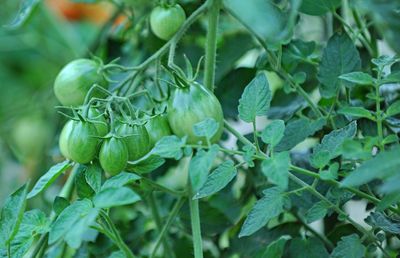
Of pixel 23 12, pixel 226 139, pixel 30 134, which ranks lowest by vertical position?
pixel 30 134

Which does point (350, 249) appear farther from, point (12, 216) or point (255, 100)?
point (12, 216)

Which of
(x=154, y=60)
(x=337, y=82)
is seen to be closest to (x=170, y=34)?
(x=154, y=60)

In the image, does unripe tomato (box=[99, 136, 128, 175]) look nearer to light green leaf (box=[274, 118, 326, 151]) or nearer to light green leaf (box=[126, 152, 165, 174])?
light green leaf (box=[126, 152, 165, 174])

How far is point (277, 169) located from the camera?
0.39 m

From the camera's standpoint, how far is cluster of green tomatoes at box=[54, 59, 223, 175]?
47 cm

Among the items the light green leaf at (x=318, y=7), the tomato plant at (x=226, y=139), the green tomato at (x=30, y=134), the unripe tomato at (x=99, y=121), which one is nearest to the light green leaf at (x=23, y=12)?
the tomato plant at (x=226, y=139)

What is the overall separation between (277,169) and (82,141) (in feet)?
0.48

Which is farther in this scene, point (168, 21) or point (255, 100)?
point (168, 21)

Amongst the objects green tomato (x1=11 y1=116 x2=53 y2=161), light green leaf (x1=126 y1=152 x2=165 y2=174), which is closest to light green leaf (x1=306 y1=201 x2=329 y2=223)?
light green leaf (x1=126 y1=152 x2=165 y2=174)

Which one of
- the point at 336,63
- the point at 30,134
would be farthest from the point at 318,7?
the point at 30,134

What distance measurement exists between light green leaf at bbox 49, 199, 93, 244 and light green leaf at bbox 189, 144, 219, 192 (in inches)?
2.8

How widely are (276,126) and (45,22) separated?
95cm

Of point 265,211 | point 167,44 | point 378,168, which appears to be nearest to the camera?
point 378,168

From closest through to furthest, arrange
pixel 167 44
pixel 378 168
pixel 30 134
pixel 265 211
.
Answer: pixel 378 168, pixel 265 211, pixel 167 44, pixel 30 134
